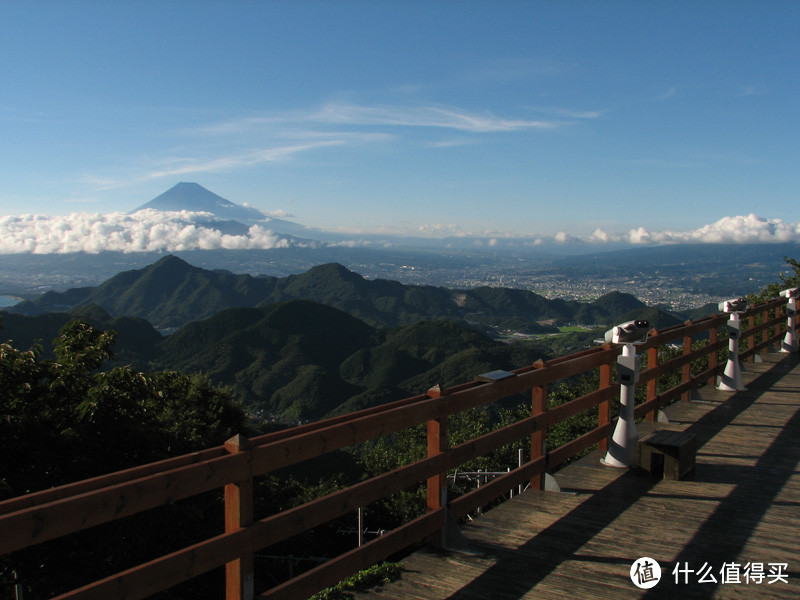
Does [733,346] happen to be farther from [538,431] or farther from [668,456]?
[538,431]

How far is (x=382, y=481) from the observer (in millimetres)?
3596

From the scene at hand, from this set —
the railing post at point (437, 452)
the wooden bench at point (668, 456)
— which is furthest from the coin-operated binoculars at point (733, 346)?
the railing post at point (437, 452)

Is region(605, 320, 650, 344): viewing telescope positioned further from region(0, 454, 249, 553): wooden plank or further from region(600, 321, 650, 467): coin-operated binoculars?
region(0, 454, 249, 553): wooden plank

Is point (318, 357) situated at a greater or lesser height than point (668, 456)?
lesser

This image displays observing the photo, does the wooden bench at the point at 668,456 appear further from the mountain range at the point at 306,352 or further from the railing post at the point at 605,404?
the mountain range at the point at 306,352

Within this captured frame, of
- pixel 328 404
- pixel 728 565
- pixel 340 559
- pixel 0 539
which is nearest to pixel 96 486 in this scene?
pixel 0 539

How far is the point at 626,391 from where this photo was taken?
5766mm

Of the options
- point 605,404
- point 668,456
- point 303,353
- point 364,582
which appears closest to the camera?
point 364,582

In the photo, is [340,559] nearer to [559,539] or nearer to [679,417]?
[559,539]

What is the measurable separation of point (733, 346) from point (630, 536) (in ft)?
20.2

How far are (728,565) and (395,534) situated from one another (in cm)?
204

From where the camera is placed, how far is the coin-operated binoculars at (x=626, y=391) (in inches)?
224

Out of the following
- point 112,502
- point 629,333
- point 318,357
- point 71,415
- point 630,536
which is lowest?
point 318,357

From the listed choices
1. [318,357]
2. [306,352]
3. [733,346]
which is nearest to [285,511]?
[733,346]
